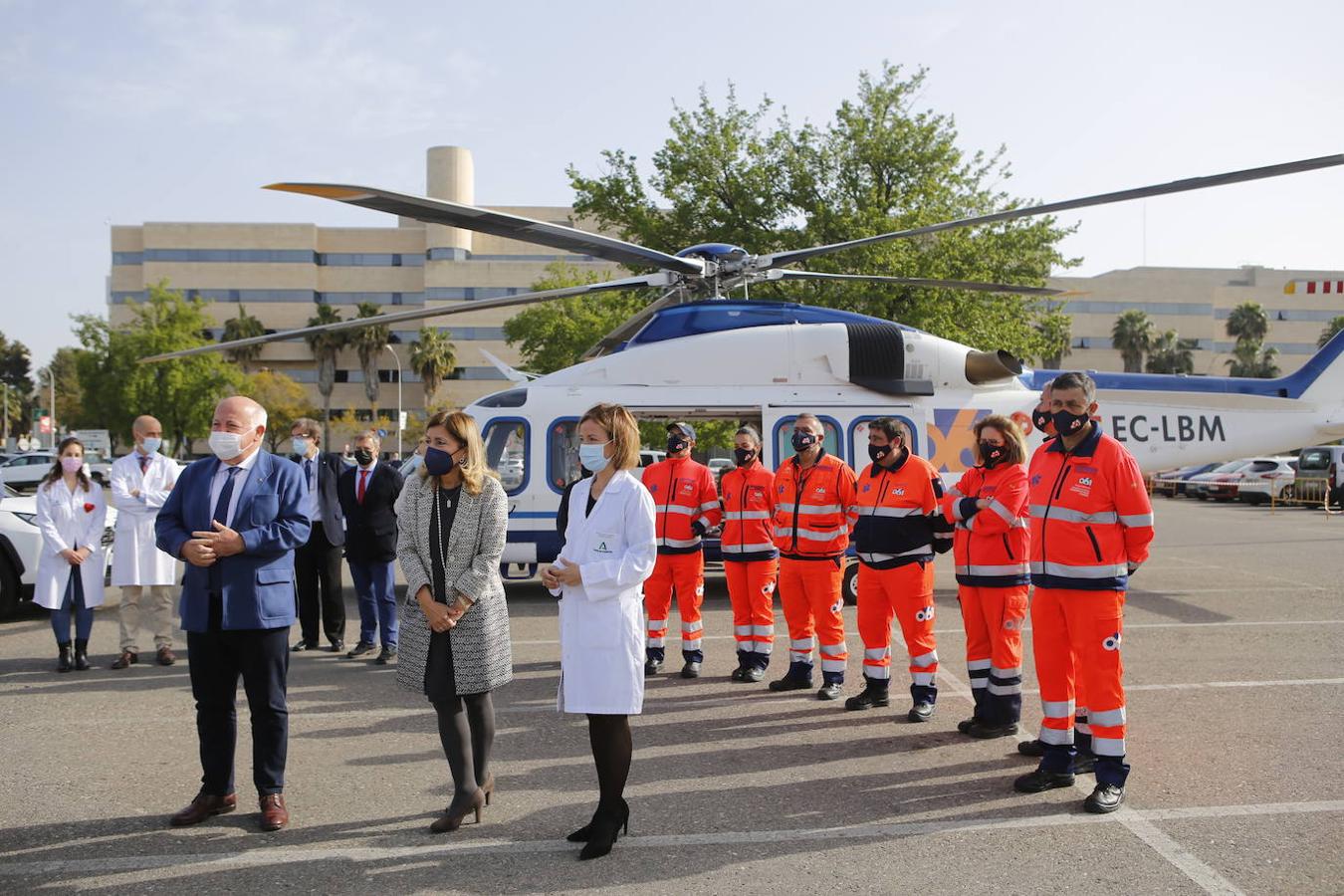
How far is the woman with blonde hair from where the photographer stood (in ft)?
19.0

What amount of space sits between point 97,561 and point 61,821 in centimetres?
395

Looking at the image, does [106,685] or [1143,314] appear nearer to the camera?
[106,685]

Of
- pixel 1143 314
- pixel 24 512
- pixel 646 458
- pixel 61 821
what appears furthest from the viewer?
pixel 1143 314

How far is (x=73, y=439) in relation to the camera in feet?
26.8

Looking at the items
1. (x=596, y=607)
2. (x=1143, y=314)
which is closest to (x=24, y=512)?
(x=596, y=607)

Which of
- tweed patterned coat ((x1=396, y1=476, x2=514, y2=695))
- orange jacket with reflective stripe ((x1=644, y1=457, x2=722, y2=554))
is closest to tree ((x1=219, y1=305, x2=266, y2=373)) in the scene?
orange jacket with reflective stripe ((x1=644, y1=457, x2=722, y2=554))

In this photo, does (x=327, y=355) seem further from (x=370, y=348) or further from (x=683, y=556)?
(x=683, y=556)

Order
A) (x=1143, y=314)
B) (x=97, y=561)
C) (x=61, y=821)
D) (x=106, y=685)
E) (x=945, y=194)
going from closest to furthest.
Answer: (x=61, y=821)
(x=106, y=685)
(x=97, y=561)
(x=945, y=194)
(x=1143, y=314)

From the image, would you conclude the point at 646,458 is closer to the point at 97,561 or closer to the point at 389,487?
the point at 389,487

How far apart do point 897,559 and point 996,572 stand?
68cm

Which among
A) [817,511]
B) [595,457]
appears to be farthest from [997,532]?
[595,457]

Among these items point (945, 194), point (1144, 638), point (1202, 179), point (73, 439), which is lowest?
point (1144, 638)

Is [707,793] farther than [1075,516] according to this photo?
Yes

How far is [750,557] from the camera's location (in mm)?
7402
